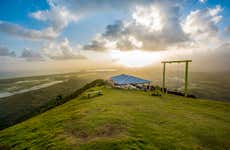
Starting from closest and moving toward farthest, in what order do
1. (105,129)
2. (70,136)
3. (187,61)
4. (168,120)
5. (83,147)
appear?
1. (83,147)
2. (70,136)
3. (105,129)
4. (168,120)
5. (187,61)

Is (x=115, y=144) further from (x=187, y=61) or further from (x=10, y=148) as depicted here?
(x=187, y=61)

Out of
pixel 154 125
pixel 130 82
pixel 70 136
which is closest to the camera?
pixel 70 136

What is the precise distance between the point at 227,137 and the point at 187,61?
1646cm

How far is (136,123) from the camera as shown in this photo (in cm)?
919

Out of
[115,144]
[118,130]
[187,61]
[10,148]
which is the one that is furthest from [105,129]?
[187,61]

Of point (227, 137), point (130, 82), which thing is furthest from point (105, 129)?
point (130, 82)

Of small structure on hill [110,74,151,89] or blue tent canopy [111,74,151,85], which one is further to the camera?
blue tent canopy [111,74,151,85]

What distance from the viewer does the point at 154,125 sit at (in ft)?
29.3

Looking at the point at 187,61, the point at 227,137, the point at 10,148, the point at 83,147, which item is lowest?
the point at 10,148

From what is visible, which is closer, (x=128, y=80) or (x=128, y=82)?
(x=128, y=82)

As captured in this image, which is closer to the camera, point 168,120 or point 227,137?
point 227,137

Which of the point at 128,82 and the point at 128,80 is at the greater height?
the point at 128,80

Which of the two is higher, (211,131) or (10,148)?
(211,131)

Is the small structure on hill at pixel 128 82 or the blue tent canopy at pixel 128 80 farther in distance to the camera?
the blue tent canopy at pixel 128 80
